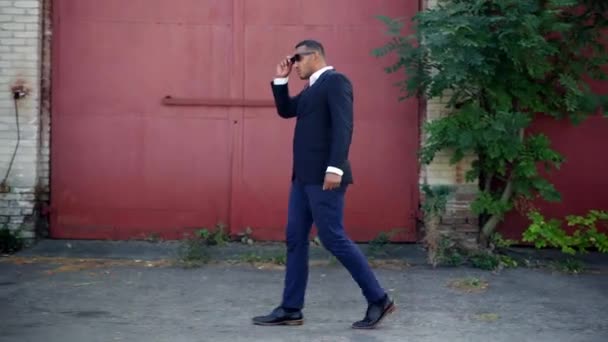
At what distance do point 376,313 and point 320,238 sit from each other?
62 centimetres

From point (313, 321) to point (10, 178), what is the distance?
3.47 m

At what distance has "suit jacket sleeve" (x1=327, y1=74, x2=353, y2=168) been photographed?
19.0 feet

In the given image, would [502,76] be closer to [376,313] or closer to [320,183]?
[320,183]

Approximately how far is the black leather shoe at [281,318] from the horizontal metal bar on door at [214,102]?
2778 millimetres

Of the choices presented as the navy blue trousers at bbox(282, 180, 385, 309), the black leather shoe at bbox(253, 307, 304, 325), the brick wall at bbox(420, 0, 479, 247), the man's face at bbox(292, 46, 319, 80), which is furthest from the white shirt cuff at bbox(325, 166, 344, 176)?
the brick wall at bbox(420, 0, 479, 247)

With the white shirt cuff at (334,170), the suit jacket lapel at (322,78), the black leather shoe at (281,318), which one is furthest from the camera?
the black leather shoe at (281,318)

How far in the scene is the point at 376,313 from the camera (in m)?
6.02

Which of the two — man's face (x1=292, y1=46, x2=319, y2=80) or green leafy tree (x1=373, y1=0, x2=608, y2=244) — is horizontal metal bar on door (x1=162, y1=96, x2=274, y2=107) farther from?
man's face (x1=292, y1=46, x2=319, y2=80)

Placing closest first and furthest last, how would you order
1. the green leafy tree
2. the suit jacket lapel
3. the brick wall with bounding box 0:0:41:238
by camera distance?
1. the suit jacket lapel
2. the green leafy tree
3. the brick wall with bounding box 0:0:41:238

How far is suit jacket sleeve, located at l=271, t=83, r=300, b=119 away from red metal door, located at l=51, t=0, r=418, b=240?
220 centimetres

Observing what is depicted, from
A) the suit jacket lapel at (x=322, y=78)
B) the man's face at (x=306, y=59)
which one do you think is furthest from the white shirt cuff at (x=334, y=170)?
the man's face at (x=306, y=59)

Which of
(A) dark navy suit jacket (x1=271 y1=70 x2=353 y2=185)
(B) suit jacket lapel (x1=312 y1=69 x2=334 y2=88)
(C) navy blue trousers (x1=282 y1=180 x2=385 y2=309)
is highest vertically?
(B) suit jacket lapel (x1=312 y1=69 x2=334 y2=88)

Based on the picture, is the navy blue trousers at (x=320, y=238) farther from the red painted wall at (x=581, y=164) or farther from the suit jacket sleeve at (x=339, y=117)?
the red painted wall at (x=581, y=164)

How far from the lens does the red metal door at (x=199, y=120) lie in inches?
332
